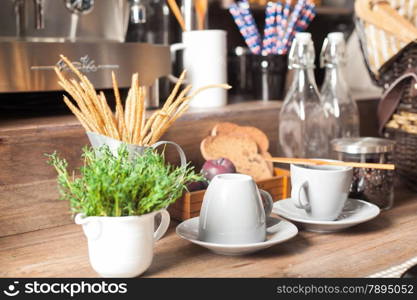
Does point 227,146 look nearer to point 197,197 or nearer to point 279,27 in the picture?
point 197,197

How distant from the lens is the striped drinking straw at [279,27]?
142 cm

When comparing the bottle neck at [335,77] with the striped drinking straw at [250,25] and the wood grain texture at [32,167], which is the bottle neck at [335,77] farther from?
the wood grain texture at [32,167]

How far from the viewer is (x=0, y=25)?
1.24m

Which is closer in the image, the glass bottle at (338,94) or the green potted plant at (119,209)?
the green potted plant at (119,209)

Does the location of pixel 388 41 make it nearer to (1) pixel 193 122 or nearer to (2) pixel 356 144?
(2) pixel 356 144

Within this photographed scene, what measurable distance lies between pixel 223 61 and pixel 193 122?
224mm

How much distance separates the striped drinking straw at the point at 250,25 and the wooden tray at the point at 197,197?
0.41m

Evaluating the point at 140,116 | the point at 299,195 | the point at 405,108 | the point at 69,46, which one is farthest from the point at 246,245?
the point at 405,108

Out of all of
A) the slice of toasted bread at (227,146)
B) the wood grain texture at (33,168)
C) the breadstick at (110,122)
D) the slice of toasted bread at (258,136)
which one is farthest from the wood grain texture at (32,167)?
the slice of toasted bread at (258,136)

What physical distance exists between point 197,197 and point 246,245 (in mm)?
226

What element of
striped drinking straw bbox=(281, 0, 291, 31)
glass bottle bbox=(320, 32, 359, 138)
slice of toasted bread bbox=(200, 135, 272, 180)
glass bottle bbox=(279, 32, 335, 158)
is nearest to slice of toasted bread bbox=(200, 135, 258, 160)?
slice of toasted bread bbox=(200, 135, 272, 180)

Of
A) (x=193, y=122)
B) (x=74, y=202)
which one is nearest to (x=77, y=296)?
(x=74, y=202)

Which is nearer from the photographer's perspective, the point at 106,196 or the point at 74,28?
the point at 106,196

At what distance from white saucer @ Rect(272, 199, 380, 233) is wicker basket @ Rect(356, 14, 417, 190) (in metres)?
0.26
